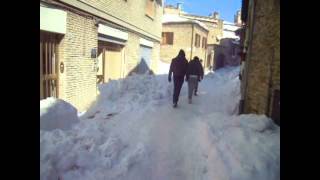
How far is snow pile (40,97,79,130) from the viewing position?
6.02 m

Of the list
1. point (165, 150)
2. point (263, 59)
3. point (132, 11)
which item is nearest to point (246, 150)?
point (165, 150)

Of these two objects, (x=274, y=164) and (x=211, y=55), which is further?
(x=211, y=55)

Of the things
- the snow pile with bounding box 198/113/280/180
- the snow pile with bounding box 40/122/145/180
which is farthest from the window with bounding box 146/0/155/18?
the snow pile with bounding box 40/122/145/180

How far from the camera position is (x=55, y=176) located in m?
4.31

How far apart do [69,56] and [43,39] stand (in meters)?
1.06

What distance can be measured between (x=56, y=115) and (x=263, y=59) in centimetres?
411

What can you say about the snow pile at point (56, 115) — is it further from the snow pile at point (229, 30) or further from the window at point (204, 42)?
the snow pile at point (229, 30)

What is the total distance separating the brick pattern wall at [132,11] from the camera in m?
11.2

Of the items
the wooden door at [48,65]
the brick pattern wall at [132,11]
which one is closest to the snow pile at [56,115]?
the wooden door at [48,65]

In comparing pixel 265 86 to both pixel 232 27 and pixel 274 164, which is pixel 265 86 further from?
pixel 232 27

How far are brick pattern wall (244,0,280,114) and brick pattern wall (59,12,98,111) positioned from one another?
4.39 m
